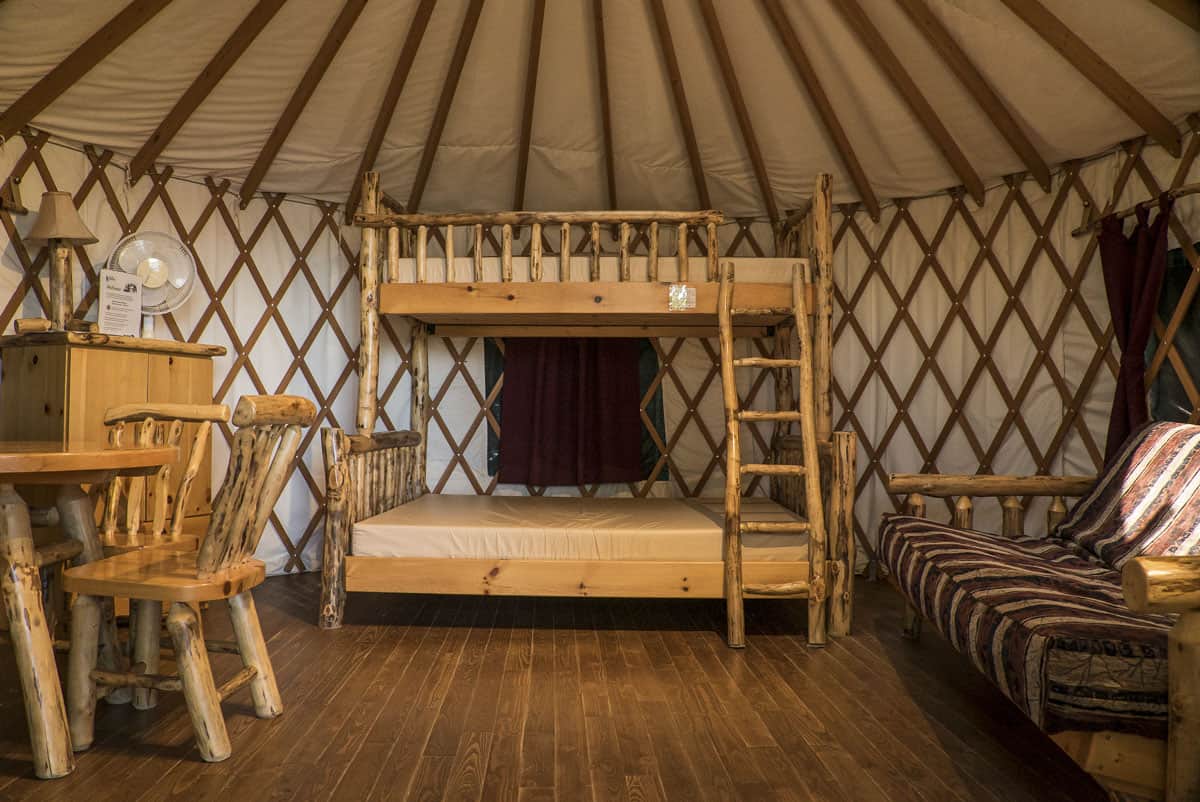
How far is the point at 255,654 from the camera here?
1.95 meters

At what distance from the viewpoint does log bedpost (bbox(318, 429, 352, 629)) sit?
2.81 metres

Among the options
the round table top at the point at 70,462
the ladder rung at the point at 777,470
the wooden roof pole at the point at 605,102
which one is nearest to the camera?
the round table top at the point at 70,462

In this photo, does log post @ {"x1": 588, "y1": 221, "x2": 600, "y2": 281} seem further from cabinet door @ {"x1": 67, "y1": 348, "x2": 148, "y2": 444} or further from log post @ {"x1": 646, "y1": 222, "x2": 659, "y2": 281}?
cabinet door @ {"x1": 67, "y1": 348, "x2": 148, "y2": 444}

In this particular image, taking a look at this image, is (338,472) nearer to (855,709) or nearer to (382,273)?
(382,273)

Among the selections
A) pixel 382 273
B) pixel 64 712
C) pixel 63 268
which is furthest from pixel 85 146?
pixel 64 712

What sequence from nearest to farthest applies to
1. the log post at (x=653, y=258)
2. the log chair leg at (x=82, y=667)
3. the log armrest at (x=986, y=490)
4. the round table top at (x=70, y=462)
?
1. the round table top at (x=70, y=462)
2. the log chair leg at (x=82, y=667)
3. the log armrest at (x=986, y=490)
4. the log post at (x=653, y=258)

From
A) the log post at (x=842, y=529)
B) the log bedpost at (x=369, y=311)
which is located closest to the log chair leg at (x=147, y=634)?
the log bedpost at (x=369, y=311)

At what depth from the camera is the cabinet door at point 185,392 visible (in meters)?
3.04

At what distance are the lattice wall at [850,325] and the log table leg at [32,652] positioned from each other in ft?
6.10

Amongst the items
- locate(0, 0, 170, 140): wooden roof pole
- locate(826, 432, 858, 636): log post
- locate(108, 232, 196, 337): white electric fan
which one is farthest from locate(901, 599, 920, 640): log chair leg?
locate(0, 0, 170, 140): wooden roof pole

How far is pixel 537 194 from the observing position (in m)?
4.23

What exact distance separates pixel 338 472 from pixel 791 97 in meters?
2.55

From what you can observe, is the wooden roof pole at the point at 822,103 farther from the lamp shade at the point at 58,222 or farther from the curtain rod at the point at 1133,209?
the lamp shade at the point at 58,222

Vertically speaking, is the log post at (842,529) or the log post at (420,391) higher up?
Answer: the log post at (420,391)
